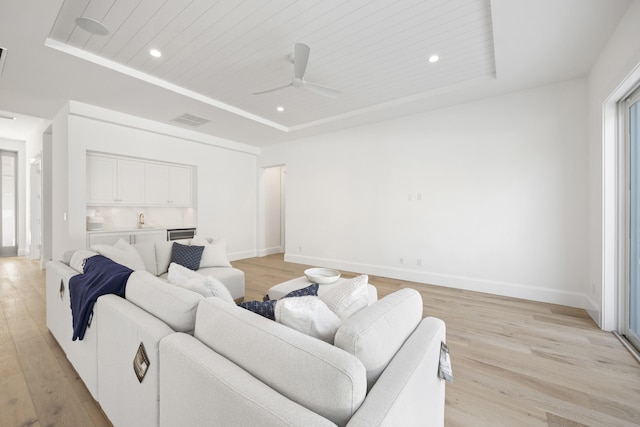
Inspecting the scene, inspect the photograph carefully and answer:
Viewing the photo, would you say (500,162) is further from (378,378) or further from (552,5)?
(378,378)

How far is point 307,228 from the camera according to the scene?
19.8ft

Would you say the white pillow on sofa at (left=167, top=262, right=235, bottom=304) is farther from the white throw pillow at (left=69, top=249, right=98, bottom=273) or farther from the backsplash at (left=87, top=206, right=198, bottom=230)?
the backsplash at (left=87, top=206, right=198, bottom=230)

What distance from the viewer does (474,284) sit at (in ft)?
13.2

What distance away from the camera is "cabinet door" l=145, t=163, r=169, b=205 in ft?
16.6

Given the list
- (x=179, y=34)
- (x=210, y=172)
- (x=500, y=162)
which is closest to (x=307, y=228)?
(x=210, y=172)

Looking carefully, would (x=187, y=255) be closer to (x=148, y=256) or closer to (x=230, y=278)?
Result: (x=148, y=256)

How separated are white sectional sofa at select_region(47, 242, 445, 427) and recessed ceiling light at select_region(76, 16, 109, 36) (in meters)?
2.33

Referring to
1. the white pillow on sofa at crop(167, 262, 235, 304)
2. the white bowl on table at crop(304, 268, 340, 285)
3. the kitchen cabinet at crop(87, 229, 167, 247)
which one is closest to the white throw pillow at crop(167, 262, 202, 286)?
the white pillow on sofa at crop(167, 262, 235, 304)

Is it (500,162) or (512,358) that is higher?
(500,162)

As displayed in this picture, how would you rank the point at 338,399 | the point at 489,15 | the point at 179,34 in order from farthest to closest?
the point at 179,34
the point at 489,15
the point at 338,399

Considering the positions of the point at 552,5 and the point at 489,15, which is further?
the point at 489,15

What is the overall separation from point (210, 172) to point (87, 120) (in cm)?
216

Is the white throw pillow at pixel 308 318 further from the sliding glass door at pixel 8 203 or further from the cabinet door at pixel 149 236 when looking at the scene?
the sliding glass door at pixel 8 203

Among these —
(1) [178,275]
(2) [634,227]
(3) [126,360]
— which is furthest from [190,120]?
(2) [634,227]
